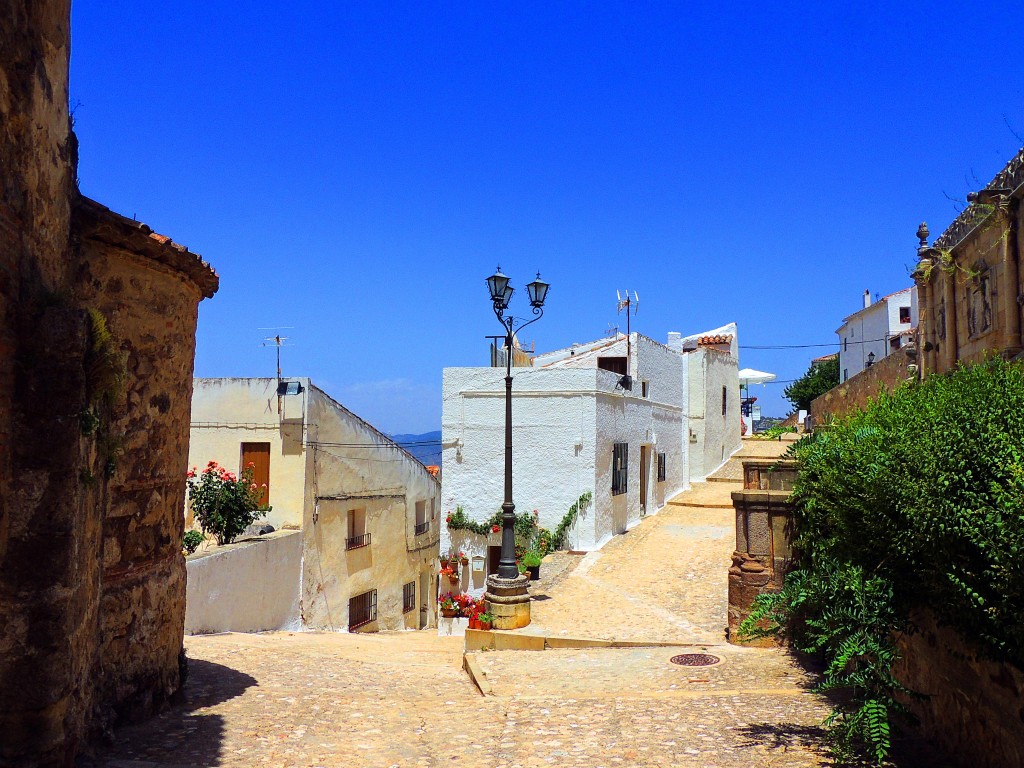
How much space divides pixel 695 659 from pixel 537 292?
5.98 meters

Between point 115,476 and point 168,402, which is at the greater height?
point 168,402

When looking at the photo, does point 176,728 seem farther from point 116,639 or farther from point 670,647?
point 670,647

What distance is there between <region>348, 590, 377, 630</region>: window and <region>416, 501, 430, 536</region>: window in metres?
3.46

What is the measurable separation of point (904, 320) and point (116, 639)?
4221cm

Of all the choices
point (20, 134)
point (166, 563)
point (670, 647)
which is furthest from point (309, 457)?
point (20, 134)

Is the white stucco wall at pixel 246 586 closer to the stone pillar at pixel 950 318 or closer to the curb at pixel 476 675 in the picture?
the curb at pixel 476 675

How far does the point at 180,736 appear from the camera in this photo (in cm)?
616

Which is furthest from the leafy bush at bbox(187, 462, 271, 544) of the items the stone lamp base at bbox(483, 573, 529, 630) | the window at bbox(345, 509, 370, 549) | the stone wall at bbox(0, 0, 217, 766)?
the stone wall at bbox(0, 0, 217, 766)

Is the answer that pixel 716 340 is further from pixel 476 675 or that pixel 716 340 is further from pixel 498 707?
pixel 498 707

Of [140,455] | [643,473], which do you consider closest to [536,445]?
[643,473]

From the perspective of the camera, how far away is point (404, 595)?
24.0 m

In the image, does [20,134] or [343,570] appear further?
[343,570]

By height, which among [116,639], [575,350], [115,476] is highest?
[575,350]

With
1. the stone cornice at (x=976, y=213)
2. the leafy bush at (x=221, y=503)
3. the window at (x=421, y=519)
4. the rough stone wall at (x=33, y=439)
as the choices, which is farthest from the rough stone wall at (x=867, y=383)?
the rough stone wall at (x=33, y=439)
